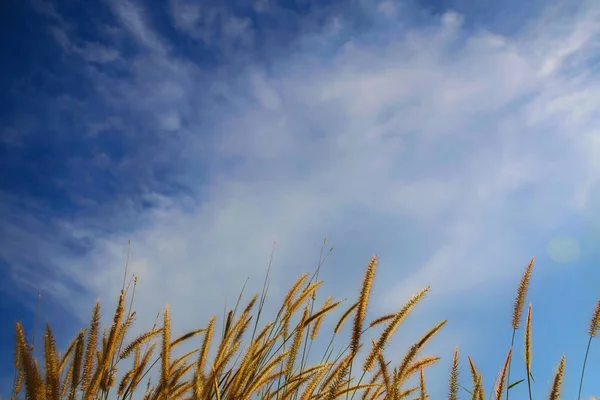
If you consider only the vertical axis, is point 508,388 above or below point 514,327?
below

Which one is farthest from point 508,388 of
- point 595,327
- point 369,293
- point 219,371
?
point 219,371

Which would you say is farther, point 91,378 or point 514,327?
point 514,327

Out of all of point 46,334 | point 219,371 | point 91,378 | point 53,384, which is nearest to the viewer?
point 53,384

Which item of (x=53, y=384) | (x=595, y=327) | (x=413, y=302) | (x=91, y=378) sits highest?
(x=595, y=327)

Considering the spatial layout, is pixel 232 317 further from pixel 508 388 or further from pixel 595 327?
pixel 595 327

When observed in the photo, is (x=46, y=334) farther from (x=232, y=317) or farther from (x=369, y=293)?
(x=369, y=293)

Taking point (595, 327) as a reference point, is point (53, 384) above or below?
below

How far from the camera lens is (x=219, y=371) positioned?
10.7ft

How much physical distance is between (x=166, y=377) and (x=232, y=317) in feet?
2.57

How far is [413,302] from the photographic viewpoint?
3.02 meters

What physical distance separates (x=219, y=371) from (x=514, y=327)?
6.63ft

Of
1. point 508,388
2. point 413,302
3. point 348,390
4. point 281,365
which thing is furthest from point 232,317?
point 508,388

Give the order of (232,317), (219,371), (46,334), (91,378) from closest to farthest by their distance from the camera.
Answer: (46,334) < (91,378) < (219,371) < (232,317)

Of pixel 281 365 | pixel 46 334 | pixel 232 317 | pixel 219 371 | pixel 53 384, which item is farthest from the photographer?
pixel 232 317
